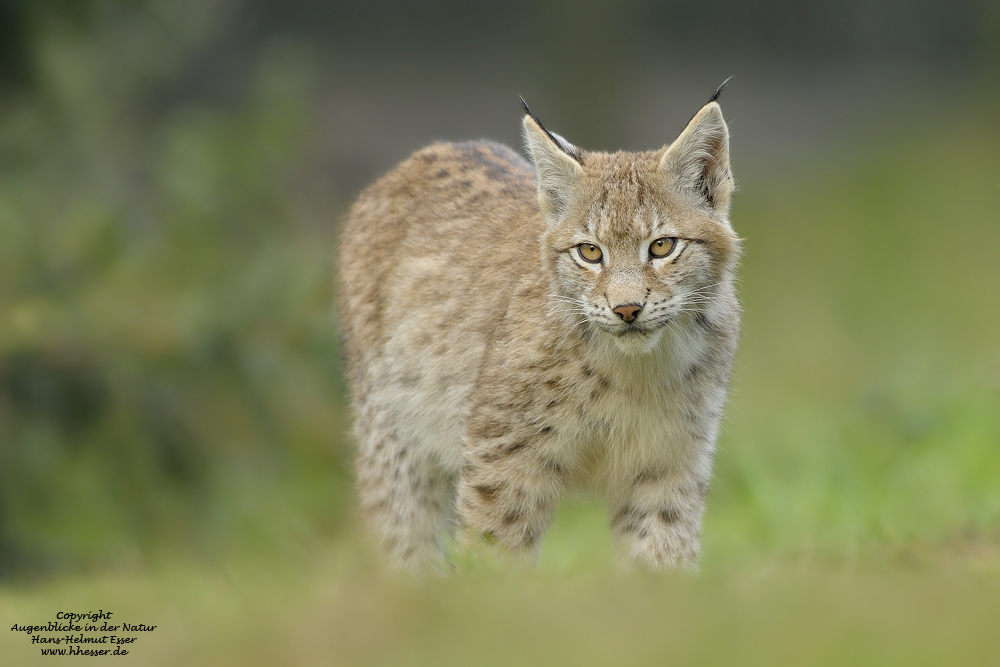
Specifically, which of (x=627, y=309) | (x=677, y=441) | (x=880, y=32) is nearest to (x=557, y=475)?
(x=677, y=441)

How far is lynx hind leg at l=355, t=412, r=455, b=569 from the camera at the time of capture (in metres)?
5.58

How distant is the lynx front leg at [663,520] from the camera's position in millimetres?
4793

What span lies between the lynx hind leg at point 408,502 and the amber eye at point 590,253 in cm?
141

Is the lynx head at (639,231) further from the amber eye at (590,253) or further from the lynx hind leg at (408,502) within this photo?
the lynx hind leg at (408,502)

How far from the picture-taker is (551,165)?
15.8 ft

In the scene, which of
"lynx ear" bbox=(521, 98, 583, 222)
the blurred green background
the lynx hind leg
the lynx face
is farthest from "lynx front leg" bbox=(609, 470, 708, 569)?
"lynx ear" bbox=(521, 98, 583, 222)

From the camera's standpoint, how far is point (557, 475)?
15.9ft

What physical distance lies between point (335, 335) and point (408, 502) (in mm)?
1975

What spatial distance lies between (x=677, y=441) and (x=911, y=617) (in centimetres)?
182

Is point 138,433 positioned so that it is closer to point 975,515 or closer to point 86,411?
point 86,411


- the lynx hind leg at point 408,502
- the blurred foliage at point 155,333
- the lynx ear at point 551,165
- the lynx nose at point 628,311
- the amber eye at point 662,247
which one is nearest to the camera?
the lynx nose at point 628,311

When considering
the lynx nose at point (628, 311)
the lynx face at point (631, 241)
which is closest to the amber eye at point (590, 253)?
the lynx face at point (631, 241)

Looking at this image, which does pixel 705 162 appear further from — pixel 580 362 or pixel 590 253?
pixel 580 362

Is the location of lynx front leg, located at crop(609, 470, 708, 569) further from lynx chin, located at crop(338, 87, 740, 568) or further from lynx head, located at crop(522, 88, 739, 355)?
lynx head, located at crop(522, 88, 739, 355)
